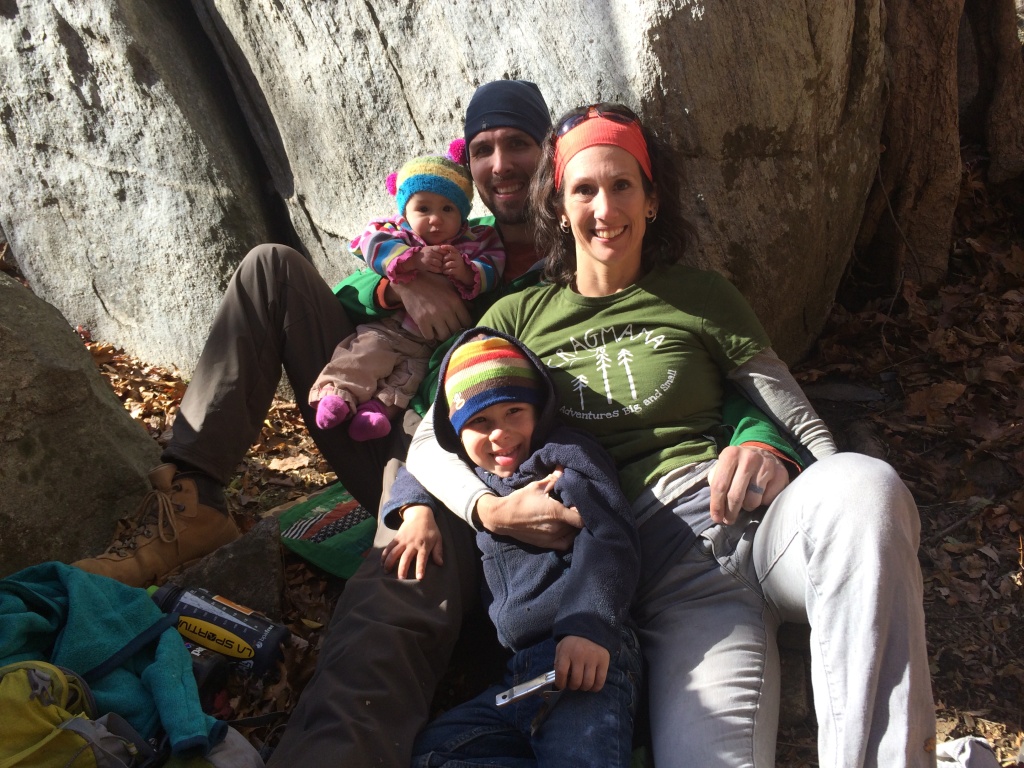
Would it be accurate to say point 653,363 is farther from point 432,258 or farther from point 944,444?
point 944,444

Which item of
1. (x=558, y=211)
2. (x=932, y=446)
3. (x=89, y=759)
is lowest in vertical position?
(x=932, y=446)

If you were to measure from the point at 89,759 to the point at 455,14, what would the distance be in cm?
342

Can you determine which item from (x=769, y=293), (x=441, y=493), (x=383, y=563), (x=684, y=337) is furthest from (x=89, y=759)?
(x=769, y=293)

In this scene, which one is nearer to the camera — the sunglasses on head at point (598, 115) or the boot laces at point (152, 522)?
the sunglasses on head at point (598, 115)

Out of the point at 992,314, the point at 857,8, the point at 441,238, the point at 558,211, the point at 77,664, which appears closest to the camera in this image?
the point at 77,664

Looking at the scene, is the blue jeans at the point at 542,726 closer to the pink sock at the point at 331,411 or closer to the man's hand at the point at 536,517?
the man's hand at the point at 536,517

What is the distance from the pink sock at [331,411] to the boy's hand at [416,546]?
66 cm

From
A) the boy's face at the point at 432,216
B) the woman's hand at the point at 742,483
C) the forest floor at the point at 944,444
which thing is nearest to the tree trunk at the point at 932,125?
the forest floor at the point at 944,444

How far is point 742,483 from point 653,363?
1.95 feet

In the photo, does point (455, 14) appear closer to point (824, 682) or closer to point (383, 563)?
point (383, 563)

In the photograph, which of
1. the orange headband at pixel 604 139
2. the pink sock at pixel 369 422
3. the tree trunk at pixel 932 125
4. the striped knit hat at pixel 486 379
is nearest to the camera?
the striped knit hat at pixel 486 379

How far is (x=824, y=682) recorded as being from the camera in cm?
216

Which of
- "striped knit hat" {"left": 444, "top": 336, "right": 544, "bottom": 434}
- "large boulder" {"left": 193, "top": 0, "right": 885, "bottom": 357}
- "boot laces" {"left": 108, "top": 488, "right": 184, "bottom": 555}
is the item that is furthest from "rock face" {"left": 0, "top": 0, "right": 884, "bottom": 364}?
"boot laces" {"left": 108, "top": 488, "right": 184, "bottom": 555}

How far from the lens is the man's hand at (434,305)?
359cm
